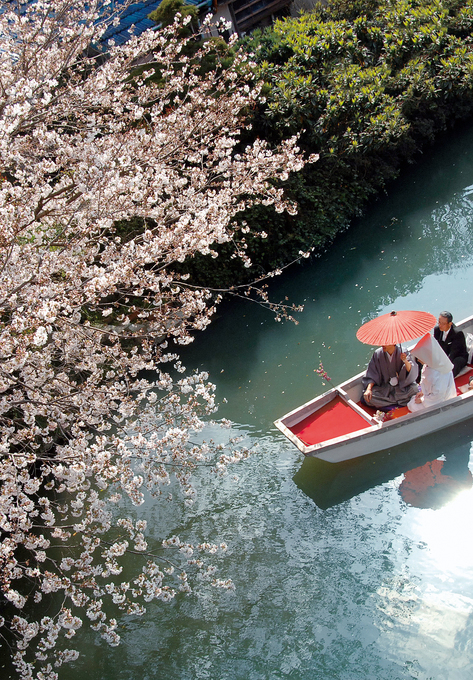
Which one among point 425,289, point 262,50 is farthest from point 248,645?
point 262,50

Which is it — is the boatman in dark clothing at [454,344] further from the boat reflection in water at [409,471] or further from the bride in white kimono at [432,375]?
the boat reflection in water at [409,471]

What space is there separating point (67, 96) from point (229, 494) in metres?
5.05

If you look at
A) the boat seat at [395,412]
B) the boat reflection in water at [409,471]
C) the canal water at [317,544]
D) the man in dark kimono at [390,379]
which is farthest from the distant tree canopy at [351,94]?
the boat reflection in water at [409,471]

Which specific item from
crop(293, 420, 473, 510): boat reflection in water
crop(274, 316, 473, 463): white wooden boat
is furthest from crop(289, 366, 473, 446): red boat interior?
crop(293, 420, 473, 510): boat reflection in water

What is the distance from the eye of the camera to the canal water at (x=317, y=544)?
446 centimetres

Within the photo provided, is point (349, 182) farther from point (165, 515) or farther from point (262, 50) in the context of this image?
point (165, 515)

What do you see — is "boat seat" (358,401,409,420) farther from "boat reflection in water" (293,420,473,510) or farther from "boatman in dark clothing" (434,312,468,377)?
"boatman in dark clothing" (434,312,468,377)

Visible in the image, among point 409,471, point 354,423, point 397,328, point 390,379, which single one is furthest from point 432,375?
point 409,471

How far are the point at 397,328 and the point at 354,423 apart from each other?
1.22 meters

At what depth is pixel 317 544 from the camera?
5.34 m

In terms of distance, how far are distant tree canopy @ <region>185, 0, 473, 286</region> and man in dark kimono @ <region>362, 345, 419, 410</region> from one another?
443 centimetres

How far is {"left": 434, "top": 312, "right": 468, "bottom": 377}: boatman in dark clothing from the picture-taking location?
6.05 metres

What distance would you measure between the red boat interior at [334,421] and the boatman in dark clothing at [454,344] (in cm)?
18

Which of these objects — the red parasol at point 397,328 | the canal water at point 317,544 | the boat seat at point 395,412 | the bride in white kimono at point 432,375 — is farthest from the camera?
the boat seat at point 395,412
